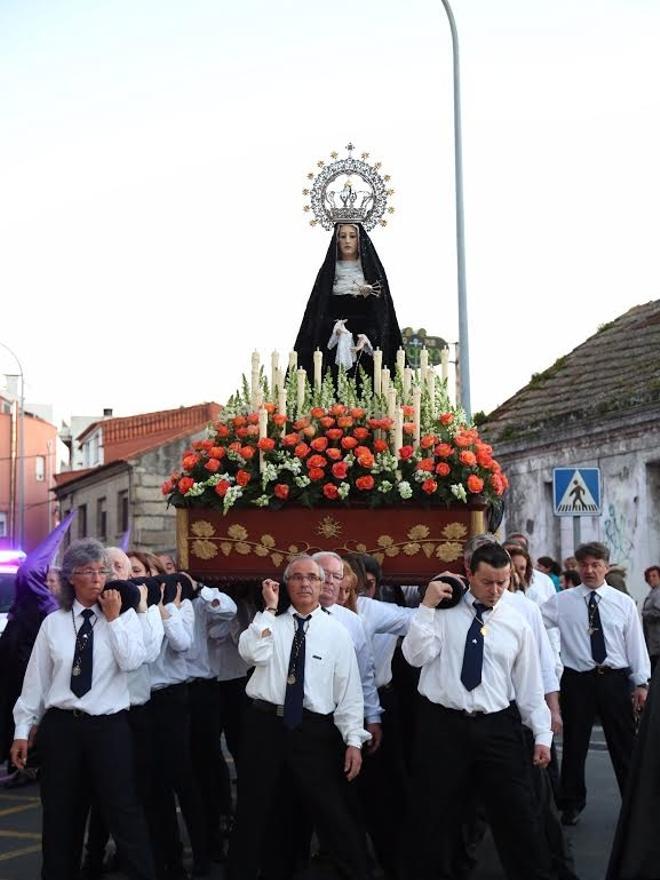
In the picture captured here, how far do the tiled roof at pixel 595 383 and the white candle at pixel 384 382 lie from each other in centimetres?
1160

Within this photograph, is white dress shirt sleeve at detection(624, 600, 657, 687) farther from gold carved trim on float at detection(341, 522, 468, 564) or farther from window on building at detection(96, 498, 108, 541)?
window on building at detection(96, 498, 108, 541)

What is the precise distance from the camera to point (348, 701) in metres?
7.70

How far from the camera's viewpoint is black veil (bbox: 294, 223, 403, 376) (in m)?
10.7

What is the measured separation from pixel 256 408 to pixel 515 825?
3530 millimetres

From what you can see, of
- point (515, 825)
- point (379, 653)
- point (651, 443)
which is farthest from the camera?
point (651, 443)

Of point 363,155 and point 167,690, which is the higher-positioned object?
point 363,155

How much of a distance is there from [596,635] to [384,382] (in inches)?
97.7

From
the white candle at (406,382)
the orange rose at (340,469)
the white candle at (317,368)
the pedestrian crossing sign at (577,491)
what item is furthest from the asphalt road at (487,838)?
the pedestrian crossing sign at (577,491)

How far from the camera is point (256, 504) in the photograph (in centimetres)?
929

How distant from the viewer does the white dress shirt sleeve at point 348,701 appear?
25.1ft

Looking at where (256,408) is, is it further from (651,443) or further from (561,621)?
(651,443)

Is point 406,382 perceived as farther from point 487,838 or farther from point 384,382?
point 487,838

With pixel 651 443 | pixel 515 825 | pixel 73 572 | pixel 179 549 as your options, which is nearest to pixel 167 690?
pixel 179 549

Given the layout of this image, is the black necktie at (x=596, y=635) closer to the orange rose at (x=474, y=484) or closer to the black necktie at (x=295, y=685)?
the orange rose at (x=474, y=484)
